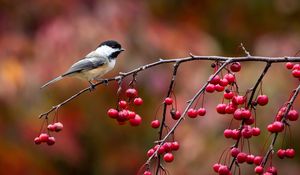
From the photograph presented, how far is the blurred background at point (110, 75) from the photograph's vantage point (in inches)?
197

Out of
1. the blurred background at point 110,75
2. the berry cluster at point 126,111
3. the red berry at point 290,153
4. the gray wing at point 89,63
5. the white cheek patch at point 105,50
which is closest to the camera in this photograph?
the red berry at point 290,153

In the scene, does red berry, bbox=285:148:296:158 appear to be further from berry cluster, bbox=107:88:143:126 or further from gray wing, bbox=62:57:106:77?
gray wing, bbox=62:57:106:77

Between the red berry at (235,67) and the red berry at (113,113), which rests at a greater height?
the red berry at (235,67)

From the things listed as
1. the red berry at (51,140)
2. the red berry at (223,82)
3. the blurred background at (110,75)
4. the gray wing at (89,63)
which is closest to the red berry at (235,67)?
the red berry at (223,82)

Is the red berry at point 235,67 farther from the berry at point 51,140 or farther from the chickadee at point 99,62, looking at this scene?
the chickadee at point 99,62

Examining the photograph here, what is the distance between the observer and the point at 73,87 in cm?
547

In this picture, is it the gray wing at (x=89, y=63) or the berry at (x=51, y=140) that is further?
the gray wing at (x=89, y=63)

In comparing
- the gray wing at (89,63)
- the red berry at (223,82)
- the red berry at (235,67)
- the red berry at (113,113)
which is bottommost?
the red berry at (113,113)

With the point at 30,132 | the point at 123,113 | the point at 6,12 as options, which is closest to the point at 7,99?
the point at 30,132

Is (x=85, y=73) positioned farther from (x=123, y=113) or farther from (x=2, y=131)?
(x=2, y=131)

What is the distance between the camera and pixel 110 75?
5.62 m

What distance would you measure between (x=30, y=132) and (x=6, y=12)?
4.58 feet

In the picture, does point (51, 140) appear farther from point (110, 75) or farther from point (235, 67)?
point (110, 75)

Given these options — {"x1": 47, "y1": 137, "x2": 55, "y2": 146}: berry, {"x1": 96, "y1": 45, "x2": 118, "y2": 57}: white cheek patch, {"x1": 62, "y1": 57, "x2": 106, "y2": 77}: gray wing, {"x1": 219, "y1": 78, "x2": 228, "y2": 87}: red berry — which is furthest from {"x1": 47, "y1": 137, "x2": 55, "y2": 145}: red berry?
{"x1": 96, "y1": 45, "x2": 118, "y2": 57}: white cheek patch
